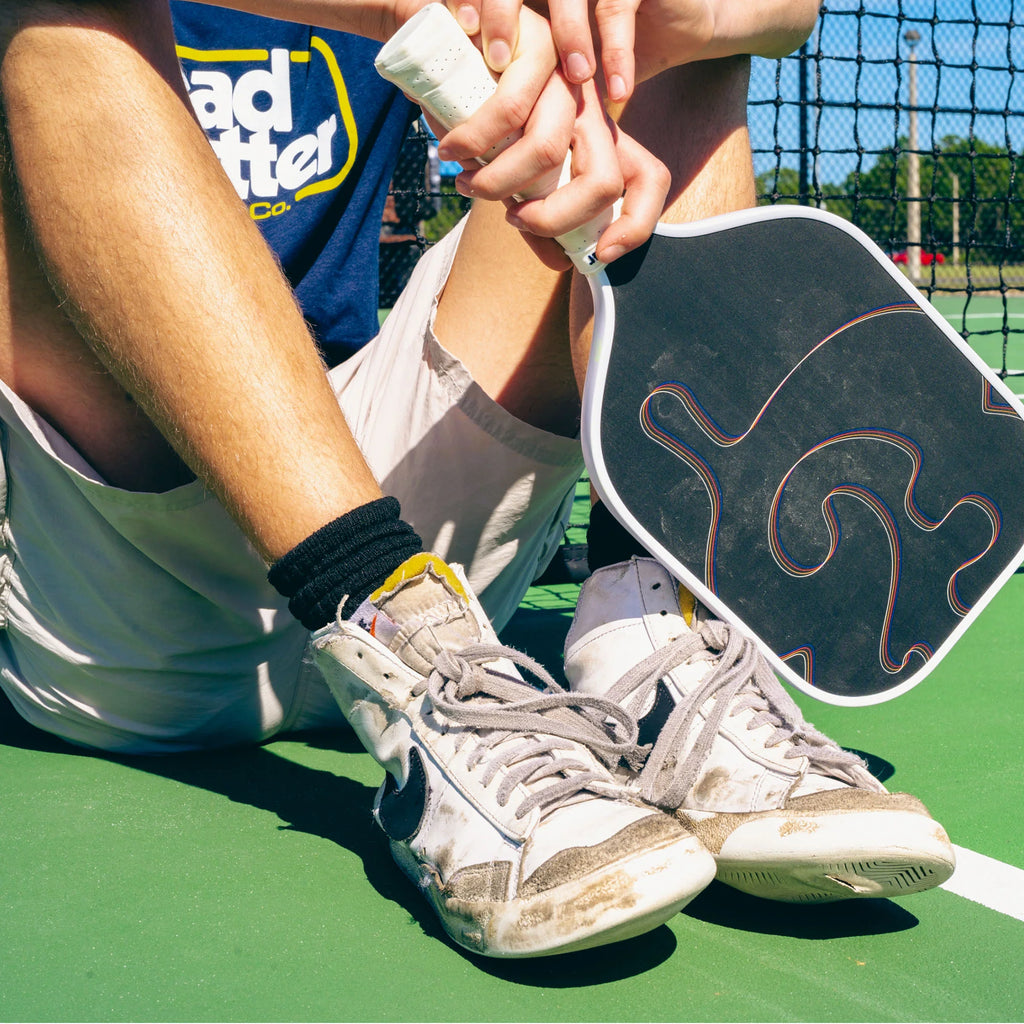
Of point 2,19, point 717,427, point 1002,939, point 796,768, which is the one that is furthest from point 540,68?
point 1002,939

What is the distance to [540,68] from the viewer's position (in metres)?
0.88

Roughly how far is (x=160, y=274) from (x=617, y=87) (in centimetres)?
40

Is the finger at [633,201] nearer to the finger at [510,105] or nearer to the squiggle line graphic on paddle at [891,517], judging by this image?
the finger at [510,105]

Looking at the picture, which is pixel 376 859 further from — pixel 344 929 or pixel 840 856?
pixel 840 856

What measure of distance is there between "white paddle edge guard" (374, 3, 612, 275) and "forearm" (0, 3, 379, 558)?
0.71 feet

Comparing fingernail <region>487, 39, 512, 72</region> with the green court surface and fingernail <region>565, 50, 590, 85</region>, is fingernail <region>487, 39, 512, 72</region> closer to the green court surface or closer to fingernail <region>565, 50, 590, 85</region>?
fingernail <region>565, 50, 590, 85</region>

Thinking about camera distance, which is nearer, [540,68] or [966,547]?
[540,68]

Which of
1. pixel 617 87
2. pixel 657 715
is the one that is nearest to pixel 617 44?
pixel 617 87

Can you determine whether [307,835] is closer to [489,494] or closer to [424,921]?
[424,921]

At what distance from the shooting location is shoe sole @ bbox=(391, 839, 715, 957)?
2.53ft

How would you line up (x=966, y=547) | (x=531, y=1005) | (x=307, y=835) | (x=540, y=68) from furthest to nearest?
(x=966, y=547) < (x=307, y=835) < (x=540, y=68) < (x=531, y=1005)

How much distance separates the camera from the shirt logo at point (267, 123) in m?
1.49

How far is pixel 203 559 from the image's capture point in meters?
1.14

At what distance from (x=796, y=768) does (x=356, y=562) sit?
0.39 m
